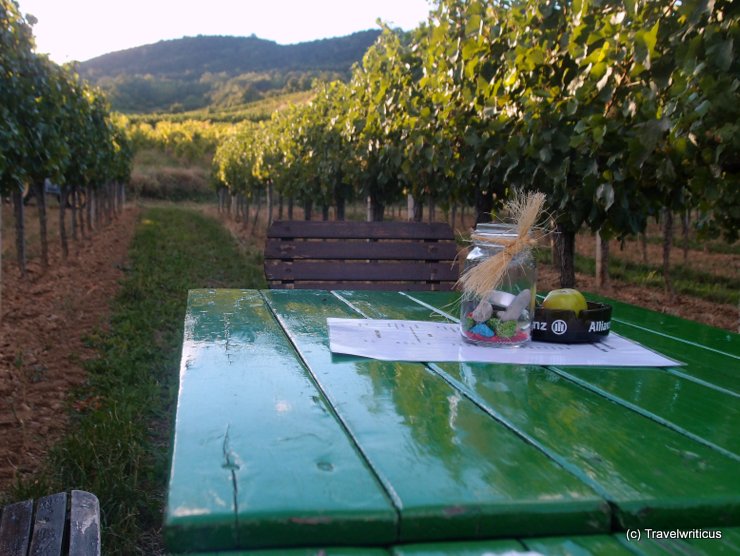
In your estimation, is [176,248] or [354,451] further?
[176,248]

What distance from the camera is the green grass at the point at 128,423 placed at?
9.24ft

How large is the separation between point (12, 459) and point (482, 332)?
2782 millimetres

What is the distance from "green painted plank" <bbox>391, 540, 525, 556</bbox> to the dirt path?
2.84 meters

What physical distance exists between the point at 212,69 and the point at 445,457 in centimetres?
12762

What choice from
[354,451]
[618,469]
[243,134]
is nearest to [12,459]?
[354,451]

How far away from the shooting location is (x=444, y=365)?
155 cm

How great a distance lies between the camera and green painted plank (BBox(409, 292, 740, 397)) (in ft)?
5.22

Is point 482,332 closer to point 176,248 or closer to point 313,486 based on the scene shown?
point 313,486

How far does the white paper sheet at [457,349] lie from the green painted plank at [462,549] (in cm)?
79

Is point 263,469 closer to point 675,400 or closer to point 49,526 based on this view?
point 675,400

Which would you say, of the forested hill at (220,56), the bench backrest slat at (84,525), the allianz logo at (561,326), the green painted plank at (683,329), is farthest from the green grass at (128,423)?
the forested hill at (220,56)

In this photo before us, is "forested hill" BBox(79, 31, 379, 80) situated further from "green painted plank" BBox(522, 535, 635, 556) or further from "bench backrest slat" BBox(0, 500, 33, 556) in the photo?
"green painted plank" BBox(522, 535, 635, 556)

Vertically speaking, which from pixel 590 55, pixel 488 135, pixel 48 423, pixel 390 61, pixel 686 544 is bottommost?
pixel 48 423

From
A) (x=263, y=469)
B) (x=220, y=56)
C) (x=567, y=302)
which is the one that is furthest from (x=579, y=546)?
(x=220, y=56)
